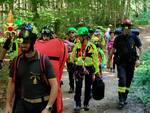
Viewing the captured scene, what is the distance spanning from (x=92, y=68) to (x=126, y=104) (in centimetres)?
165

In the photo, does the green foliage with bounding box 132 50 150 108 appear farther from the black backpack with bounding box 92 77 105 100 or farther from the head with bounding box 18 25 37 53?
the head with bounding box 18 25 37 53

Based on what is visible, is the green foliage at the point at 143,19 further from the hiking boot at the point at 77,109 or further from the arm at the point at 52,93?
the arm at the point at 52,93

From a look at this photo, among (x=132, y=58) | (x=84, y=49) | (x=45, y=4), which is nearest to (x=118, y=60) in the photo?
(x=132, y=58)

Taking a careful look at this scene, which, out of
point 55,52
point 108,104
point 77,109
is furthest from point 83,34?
point 55,52

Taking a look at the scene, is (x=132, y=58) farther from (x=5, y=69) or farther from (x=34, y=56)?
(x=34, y=56)

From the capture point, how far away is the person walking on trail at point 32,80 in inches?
212

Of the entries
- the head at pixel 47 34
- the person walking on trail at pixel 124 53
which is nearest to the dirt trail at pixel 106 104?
the person walking on trail at pixel 124 53

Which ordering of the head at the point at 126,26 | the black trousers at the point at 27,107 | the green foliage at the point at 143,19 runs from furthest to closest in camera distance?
the green foliage at the point at 143,19
the head at the point at 126,26
the black trousers at the point at 27,107

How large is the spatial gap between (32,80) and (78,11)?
40.5 feet

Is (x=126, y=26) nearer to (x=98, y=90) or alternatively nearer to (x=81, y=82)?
(x=81, y=82)

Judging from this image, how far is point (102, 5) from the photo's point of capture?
35375 millimetres

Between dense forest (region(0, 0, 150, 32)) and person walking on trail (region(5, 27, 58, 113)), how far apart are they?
21.0 ft

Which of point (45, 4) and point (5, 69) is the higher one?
point (45, 4)

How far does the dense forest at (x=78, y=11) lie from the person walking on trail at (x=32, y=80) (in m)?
6.39
